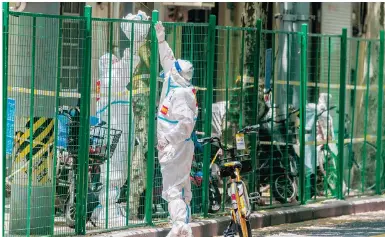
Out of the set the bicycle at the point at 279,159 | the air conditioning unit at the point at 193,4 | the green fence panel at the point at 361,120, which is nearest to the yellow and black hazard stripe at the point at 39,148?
the bicycle at the point at 279,159

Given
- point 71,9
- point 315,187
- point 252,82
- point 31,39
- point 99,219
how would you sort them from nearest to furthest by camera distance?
point 31,39 → point 99,219 → point 252,82 → point 315,187 → point 71,9

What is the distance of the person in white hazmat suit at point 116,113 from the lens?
12.3 meters

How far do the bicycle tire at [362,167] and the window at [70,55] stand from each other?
231 inches

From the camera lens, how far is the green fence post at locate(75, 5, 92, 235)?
11.9m

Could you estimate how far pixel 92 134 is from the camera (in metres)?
12.4

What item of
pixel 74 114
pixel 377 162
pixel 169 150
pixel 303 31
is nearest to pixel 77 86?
pixel 74 114

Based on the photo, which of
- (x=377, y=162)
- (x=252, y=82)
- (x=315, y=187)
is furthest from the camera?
(x=377, y=162)

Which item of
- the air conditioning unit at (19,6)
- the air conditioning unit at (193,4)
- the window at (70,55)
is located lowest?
the window at (70,55)

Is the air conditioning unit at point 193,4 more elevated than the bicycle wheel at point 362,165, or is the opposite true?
the air conditioning unit at point 193,4

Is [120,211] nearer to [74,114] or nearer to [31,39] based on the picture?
[74,114]

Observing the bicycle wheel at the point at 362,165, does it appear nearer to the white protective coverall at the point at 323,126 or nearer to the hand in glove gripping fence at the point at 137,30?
the white protective coverall at the point at 323,126

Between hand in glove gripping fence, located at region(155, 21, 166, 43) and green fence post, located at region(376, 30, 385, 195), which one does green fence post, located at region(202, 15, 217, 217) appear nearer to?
hand in glove gripping fence, located at region(155, 21, 166, 43)

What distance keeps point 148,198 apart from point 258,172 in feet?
7.32

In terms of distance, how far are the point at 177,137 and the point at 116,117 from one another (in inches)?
48.5
